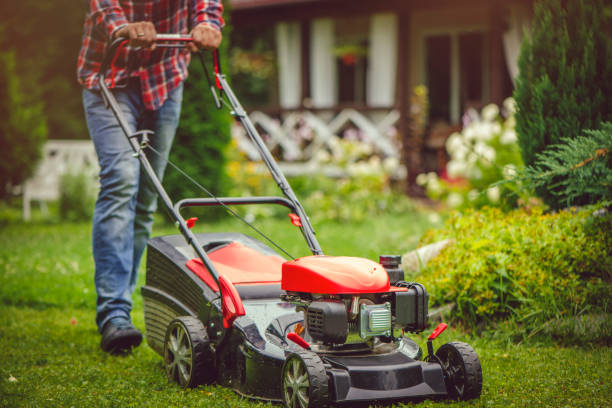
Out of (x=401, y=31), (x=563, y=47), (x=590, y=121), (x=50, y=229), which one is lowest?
(x=50, y=229)

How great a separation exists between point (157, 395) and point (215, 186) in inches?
218

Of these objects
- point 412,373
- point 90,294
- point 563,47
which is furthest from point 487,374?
point 90,294

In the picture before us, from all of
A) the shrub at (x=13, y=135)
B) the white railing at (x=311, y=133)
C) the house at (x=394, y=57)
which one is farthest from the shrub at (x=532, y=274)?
the shrub at (x=13, y=135)

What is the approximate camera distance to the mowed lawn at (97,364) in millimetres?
2748

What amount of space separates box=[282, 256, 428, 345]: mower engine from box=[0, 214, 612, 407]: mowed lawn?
0.33 meters

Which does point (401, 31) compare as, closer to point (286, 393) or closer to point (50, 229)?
point (50, 229)

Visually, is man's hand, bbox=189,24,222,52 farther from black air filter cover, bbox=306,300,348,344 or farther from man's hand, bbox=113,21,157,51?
black air filter cover, bbox=306,300,348,344

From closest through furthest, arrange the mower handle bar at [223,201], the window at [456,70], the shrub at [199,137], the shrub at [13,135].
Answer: the mower handle bar at [223,201]
the shrub at [199,137]
the shrub at [13,135]
the window at [456,70]

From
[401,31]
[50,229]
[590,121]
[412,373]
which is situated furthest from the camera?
[401,31]

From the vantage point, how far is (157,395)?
2.83 meters

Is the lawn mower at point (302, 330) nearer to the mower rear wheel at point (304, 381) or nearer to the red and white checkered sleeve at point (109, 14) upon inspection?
the mower rear wheel at point (304, 381)

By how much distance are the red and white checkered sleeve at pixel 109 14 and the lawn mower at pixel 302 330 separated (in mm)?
709

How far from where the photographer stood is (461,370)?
8.43 ft

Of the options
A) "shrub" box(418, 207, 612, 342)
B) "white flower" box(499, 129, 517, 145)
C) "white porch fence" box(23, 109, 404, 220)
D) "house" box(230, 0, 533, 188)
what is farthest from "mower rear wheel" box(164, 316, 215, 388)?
"house" box(230, 0, 533, 188)
